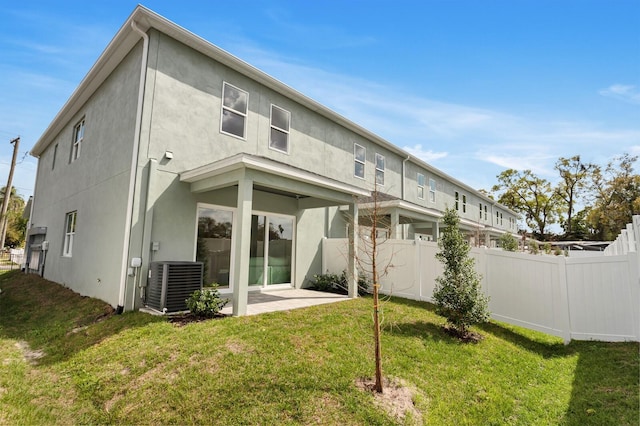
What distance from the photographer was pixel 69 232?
36.5 ft

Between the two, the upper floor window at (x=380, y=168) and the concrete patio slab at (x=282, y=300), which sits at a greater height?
the upper floor window at (x=380, y=168)

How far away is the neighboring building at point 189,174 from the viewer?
7008 millimetres

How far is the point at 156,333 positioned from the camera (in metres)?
5.32

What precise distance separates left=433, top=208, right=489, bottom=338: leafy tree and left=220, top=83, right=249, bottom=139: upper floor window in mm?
6193

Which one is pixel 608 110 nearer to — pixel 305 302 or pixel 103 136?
pixel 305 302

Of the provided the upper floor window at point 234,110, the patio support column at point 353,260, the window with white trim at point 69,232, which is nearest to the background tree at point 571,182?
the patio support column at point 353,260

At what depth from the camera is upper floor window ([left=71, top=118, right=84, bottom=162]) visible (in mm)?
11623

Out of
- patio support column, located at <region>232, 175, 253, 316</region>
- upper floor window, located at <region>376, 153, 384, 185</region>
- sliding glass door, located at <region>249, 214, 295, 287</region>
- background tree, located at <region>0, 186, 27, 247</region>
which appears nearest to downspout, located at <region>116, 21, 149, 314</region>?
patio support column, located at <region>232, 175, 253, 316</region>

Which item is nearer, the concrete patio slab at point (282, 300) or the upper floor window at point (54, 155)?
the concrete patio slab at point (282, 300)

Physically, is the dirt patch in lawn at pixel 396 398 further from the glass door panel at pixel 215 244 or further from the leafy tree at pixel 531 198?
the leafy tree at pixel 531 198

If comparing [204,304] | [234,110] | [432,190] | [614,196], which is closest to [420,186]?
[432,190]

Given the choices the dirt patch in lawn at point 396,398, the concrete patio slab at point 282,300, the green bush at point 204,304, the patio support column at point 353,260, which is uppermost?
the patio support column at point 353,260

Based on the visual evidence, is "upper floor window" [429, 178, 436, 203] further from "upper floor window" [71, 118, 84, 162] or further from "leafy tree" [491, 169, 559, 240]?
"leafy tree" [491, 169, 559, 240]

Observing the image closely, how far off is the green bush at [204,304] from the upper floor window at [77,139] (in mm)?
9046
